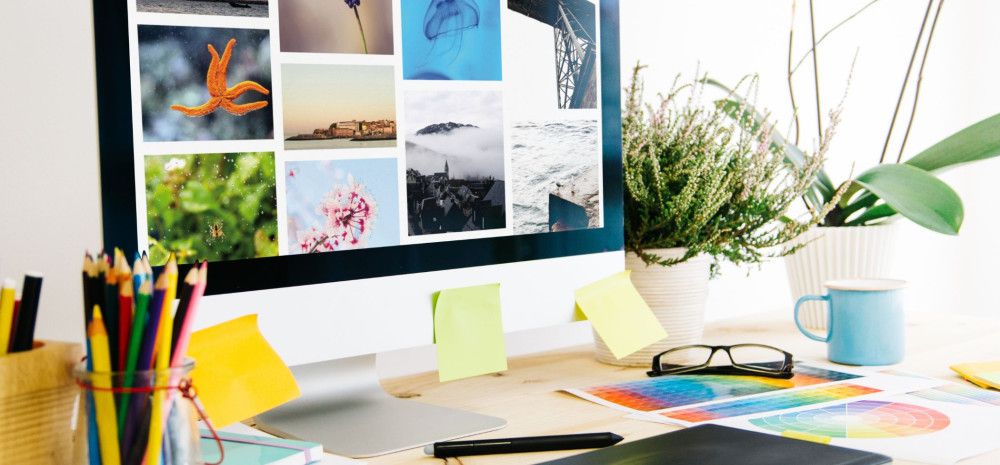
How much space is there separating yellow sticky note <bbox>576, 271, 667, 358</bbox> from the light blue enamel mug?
0.62 ft

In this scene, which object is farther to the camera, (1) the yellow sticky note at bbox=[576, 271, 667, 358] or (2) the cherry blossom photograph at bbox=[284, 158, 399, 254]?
(1) the yellow sticky note at bbox=[576, 271, 667, 358]

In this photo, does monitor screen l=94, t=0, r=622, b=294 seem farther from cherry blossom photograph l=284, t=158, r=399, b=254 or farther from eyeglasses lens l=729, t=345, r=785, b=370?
eyeglasses lens l=729, t=345, r=785, b=370

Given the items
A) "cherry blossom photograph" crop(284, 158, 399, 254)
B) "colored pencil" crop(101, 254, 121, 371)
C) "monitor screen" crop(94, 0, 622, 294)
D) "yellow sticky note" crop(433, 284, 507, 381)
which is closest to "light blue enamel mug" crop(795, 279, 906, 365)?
"monitor screen" crop(94, 0, 622, 294)

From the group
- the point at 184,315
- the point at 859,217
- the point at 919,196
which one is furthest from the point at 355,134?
the point at 859,217

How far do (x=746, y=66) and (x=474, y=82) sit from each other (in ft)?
2.68

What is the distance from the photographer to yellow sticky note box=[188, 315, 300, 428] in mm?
663

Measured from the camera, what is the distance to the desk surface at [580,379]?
0.75m

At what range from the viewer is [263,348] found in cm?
68

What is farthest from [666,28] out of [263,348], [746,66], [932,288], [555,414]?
[932,288]

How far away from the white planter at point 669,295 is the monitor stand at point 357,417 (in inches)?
10.5

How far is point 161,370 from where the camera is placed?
1.72ft

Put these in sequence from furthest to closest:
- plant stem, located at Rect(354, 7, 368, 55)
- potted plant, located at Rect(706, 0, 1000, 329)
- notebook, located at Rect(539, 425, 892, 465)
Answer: potted plant, located at Rect(706, 0, 1000, 329), plant stem, located at Rect(354, 7, 368, 55), notebook, located at Rect(539, 425, 892, 465)

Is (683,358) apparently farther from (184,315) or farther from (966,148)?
(184,315)

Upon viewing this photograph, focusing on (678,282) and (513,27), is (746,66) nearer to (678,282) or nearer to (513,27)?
(678,282)
